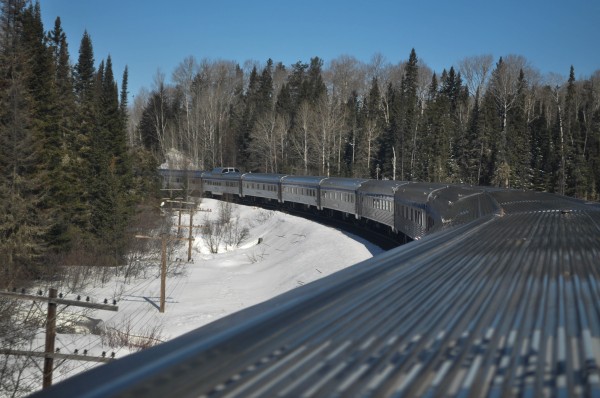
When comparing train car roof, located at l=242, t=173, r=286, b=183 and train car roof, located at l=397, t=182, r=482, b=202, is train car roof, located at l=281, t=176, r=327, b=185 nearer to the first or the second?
train car roof, located at l=242, t=173, r=286, b=183

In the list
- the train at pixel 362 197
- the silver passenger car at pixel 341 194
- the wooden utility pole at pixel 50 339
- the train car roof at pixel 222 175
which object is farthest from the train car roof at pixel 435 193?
the train car roof at pixel 222 175

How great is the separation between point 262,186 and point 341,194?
1484cm

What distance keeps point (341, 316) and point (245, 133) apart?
257 ft

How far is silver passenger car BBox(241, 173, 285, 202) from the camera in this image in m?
44.8

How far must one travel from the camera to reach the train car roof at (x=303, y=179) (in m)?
37.7

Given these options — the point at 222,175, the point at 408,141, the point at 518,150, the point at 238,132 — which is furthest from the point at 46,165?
the point at 238,132

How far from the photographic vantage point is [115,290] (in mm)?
25781

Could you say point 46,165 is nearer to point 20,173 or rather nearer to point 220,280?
point 20,173

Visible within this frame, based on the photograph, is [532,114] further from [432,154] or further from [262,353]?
[262,353]

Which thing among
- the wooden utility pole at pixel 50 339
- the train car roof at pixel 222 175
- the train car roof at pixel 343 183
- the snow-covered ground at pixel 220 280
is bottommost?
the snow-covered ground at pixel 220 280

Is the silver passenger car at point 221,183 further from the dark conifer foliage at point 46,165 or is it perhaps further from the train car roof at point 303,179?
the dark conifer foliage at point 46,165

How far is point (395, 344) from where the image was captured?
8.23 feet

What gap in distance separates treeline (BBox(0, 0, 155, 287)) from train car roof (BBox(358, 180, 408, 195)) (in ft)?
48.9

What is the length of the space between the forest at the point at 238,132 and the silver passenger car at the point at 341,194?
12914 millimetres
